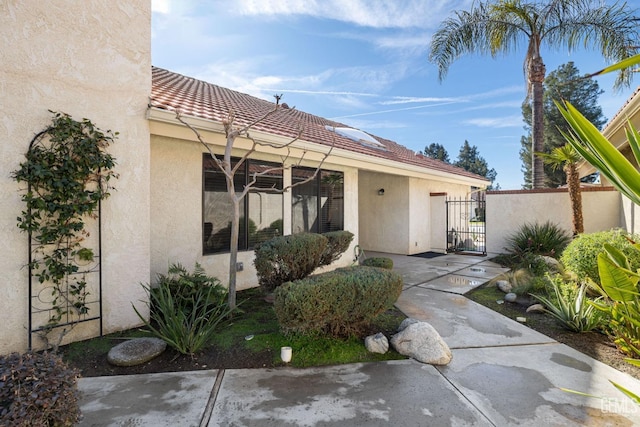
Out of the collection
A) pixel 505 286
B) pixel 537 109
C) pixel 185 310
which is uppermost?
pixel 537 109

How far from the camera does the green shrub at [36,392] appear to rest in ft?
7.24

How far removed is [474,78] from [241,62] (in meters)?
12.7

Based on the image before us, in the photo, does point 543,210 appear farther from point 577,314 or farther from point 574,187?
point 577,314

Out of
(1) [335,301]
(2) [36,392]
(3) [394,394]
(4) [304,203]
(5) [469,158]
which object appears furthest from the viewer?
(5) [469,158]

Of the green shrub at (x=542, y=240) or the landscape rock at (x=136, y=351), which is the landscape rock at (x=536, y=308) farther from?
the landscape rock at (x=136, y=351)

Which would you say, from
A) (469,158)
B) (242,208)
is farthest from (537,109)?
(469,158)

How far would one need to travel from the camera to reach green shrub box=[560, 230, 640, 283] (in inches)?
247

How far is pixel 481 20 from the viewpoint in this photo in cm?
1351

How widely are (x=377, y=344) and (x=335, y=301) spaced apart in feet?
3.18

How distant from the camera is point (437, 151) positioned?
68750 mm

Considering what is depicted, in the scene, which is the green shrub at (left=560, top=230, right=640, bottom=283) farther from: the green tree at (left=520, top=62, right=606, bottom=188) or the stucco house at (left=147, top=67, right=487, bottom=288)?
the green tree at (left=520, top=62, right=606, bottom=188)

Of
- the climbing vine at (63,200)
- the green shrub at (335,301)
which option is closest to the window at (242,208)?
the climbing vine at (63,200)

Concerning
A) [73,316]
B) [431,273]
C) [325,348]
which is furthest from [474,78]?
[73,316]

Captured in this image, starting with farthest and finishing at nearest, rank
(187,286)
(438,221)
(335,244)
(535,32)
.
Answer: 1. (438,221)
2. (535,32)
3. (335,244)
4. (187,286)
